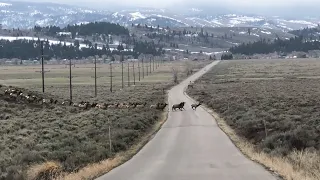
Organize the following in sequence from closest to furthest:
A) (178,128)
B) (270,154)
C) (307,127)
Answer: (270,154)
(307,127)
(178,128)

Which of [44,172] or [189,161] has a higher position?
[44,172]

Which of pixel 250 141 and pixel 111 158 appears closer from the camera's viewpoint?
pixel 111 158

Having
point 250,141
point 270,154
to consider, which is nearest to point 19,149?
point 270,154

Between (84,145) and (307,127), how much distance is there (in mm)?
11292

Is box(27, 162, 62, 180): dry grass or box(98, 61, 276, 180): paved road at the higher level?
box(27, 162, 62, 180): dry grass

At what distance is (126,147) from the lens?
74.2 feet

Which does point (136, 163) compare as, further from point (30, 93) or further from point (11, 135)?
point (30, 93)

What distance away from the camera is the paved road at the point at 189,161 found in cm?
1531

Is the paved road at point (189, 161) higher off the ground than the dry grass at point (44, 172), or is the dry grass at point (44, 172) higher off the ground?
the dry grass at point (44, 172)

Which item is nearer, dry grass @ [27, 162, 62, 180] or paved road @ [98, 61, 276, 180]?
dry grass @ [27, 162, 62, 180]

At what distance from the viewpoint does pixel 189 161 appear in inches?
729

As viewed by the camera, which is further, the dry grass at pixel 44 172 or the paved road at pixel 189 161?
the paved road at pixel 189 161

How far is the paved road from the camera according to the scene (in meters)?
15.3

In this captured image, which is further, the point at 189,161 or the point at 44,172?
the point at 189,161
